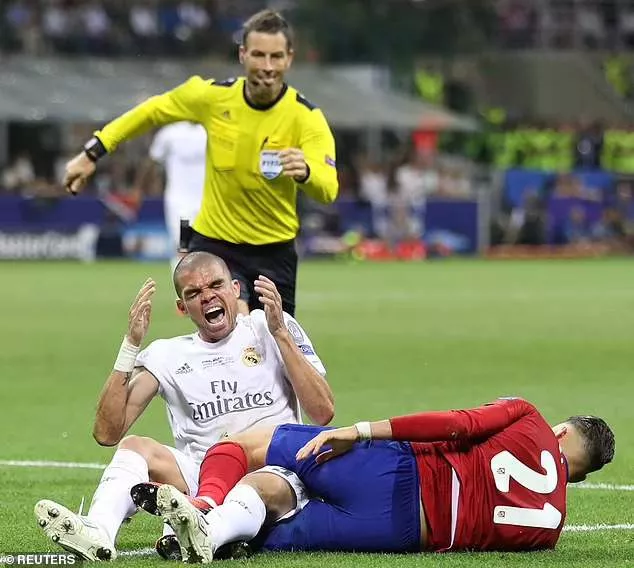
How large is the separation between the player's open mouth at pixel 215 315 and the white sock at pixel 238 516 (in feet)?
3.29

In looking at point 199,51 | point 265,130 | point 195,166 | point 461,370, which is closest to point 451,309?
point 195,166

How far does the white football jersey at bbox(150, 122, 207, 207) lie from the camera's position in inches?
853

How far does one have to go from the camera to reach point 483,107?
45.8 meters

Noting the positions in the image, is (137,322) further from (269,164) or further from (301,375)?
(269,164)

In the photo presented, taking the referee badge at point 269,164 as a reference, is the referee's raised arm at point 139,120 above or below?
above

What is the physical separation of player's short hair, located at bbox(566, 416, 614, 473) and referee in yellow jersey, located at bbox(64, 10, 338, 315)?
11.5 ft

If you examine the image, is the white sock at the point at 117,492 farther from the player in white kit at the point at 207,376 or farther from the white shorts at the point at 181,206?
the white shorts at the point at 181,206

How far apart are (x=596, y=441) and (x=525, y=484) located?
431 millimetres

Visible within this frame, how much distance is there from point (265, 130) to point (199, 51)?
31216 mm

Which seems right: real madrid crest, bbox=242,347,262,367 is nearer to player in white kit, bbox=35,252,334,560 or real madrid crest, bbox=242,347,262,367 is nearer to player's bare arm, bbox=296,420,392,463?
player in white kit, bbox=35,252,334,560

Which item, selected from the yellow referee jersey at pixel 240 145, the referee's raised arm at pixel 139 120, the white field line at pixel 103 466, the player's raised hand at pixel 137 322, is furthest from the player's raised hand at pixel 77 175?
the player's raised hand at pixel 137 322

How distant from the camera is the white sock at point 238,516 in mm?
6648

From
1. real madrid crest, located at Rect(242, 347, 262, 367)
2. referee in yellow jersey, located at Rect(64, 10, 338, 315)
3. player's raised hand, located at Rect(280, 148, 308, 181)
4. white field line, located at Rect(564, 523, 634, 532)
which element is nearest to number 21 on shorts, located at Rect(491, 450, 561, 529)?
white field line, located at Rect(564, 523, 634, 532)

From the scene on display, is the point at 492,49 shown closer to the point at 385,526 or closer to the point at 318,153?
the point at 318,153
